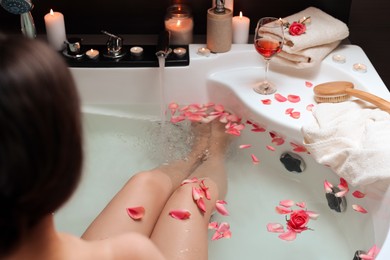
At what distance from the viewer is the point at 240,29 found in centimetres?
180

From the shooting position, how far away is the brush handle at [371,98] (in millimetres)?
1410

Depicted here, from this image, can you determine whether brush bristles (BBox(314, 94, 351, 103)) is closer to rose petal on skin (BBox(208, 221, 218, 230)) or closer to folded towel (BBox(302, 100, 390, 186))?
folded towel (BBox(302, 100, 390, 186))

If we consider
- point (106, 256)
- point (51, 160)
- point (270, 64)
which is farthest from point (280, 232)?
point (51, 160)

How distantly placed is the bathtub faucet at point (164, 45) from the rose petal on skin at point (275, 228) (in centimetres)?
68

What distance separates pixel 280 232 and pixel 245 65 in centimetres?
67

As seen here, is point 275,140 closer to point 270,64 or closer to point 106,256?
point 270,64

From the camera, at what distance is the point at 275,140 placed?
1.62 meters

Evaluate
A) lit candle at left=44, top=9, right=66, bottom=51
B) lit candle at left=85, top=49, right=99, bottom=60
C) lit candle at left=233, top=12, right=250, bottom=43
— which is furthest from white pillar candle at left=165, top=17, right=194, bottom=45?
lit candle at left=44, top=9, right=66, bottom=51

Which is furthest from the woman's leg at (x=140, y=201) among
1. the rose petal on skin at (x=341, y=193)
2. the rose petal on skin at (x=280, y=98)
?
the rose petal on skin at (x=341, y=193)

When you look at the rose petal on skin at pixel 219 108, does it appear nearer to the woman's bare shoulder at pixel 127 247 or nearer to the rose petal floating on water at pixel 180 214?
the rose petal floating on water at pixel 180 214

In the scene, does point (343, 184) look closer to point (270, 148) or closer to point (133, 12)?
point (270, 148)

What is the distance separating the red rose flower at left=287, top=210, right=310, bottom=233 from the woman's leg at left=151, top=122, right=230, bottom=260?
0.23m

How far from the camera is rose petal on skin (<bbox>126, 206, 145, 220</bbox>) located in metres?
1.23

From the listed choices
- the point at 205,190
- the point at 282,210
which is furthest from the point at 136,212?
the point at 282,210
